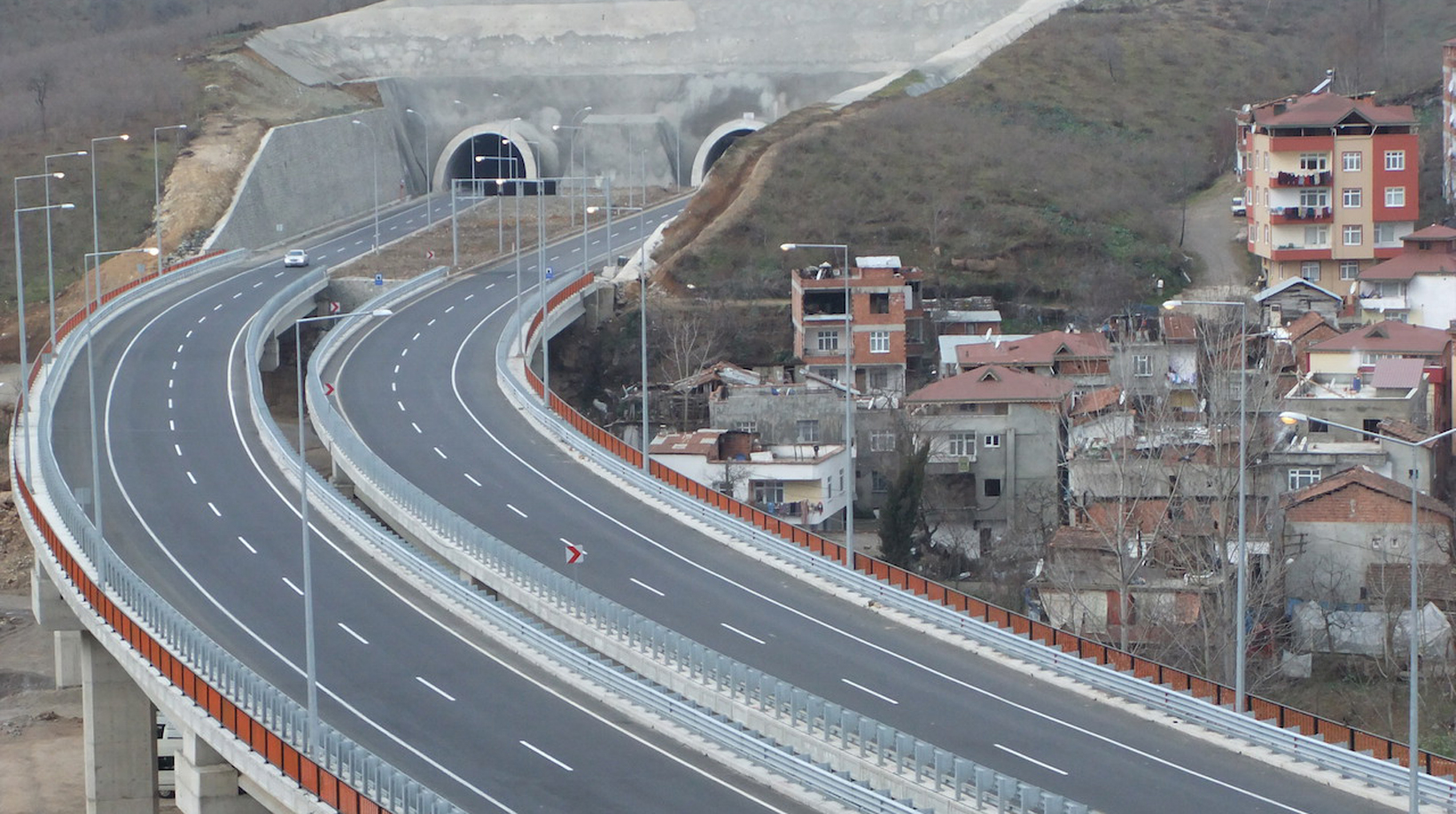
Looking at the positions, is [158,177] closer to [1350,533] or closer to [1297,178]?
[1297,178]

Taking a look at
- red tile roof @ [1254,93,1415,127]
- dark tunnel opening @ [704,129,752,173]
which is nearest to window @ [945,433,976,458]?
red tile roof @ [1254,93,1415,127]

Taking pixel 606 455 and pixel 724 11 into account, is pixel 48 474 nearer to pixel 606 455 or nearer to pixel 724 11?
pixel 606 455

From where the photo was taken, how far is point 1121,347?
62094 millimetres

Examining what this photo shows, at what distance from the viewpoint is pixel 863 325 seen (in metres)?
68.8

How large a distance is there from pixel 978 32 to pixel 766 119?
13.1 m

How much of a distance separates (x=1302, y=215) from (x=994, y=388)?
22730 mm

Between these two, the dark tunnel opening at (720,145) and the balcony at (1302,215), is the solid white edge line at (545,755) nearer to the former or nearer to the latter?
the balcony at (1302,215)

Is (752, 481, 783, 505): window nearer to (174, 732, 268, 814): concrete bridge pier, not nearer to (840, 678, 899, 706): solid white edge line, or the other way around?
(840, 678, 899, 706): solid white edge line

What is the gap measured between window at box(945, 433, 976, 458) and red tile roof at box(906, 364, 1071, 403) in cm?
102

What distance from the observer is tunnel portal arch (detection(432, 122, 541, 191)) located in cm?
10494

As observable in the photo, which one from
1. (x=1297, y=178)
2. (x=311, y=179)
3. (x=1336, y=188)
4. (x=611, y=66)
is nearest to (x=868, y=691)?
(x=1297, y=178)

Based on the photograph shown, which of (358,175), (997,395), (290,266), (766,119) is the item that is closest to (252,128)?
(358,175)

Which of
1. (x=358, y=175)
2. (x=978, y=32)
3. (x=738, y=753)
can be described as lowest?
(x=738, y=753)

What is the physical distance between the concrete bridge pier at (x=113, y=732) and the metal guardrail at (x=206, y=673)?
8.46ft
